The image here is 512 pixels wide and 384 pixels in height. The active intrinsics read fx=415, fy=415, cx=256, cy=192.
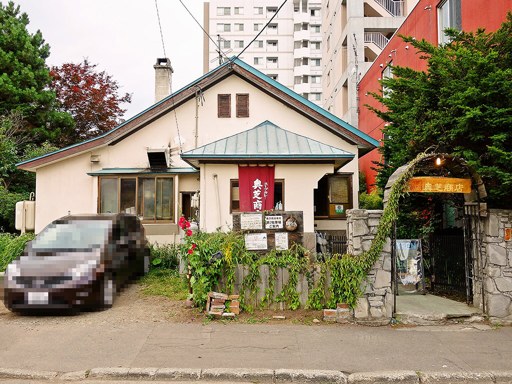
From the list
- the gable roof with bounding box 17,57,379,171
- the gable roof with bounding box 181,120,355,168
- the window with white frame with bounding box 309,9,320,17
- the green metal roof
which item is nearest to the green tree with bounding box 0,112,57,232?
the gable roof with bounding box 17,57,379,171

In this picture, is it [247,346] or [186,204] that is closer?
[247,346]

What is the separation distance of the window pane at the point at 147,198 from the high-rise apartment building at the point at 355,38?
1718 cm

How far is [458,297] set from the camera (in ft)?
30.3

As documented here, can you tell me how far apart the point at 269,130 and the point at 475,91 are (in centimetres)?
709

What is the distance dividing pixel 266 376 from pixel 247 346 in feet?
3.40

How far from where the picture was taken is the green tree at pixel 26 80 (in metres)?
21.1

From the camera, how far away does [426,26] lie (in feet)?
52.7

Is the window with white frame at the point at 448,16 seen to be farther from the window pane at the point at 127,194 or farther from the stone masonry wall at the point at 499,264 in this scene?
the window pane at the point at 127,194

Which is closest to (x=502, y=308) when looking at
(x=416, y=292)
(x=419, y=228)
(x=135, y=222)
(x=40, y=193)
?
(x=416, y=292)

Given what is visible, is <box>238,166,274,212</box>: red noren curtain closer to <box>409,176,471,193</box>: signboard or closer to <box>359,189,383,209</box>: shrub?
<box>409,176,471,193</box>: signboard

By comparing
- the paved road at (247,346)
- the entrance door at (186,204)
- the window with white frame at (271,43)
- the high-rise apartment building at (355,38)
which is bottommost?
the paved road at (247,346)

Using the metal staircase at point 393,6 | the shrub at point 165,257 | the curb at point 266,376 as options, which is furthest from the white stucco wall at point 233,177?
the metal staircase at point 393,6

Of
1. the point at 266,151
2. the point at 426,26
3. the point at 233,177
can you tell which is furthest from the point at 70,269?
the point at 426,26

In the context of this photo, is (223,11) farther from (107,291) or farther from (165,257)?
(107,291)
